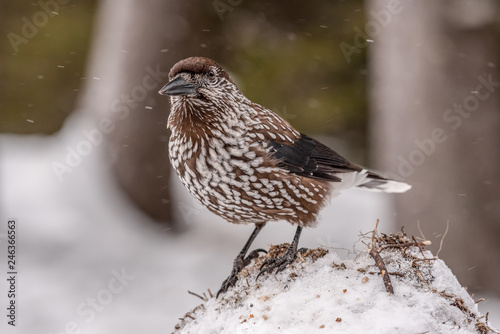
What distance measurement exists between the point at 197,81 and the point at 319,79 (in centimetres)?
641

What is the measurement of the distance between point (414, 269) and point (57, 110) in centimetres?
995

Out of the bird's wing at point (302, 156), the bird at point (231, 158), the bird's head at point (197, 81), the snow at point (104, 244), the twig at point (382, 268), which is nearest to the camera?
the twig at point (382, 268)

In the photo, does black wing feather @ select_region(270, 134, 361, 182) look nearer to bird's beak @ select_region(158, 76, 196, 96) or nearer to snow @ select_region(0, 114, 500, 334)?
bird's beak @ select_region(158, 76, 196, 96)

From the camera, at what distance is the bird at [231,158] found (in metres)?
3.71

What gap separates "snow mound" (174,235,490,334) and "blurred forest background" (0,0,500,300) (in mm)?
4094

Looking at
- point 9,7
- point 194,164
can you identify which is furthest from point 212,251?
point 9,7

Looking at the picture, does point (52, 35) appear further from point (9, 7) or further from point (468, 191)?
point (468, 191)

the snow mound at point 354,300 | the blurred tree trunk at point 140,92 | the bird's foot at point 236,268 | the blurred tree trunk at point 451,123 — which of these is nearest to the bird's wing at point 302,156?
the bird's foot at point 236,268

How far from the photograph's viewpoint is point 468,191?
22.6ft

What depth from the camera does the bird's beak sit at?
338 centimetres

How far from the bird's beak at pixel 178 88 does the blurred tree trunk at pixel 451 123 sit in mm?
4067

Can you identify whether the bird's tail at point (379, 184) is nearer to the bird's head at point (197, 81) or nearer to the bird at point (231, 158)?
the bird at point (231, 158)

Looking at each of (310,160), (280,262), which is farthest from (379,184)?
(280,262)

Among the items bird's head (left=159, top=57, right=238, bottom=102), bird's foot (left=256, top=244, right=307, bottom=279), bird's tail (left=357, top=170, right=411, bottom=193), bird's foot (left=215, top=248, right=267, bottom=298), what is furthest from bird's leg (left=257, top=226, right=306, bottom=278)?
bird's tail (left=357, top=170, right=411, bottom=193)
